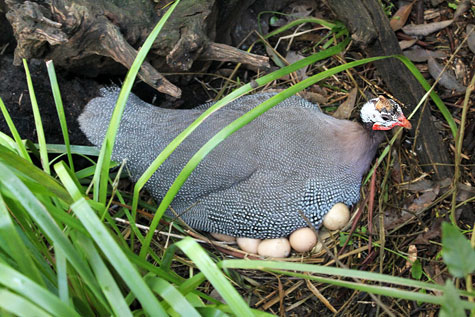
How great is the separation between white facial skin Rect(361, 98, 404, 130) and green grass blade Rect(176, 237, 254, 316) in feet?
4.04

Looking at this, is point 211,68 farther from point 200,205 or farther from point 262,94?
point 200,205

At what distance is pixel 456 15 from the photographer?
247 centimetres

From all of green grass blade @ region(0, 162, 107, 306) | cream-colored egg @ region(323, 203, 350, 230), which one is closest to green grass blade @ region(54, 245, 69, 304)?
green grass blade @ region(0, 162, 107, 306)

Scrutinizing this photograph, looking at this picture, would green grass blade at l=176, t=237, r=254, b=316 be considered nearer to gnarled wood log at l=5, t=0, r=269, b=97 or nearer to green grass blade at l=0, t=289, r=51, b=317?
green grass blade at l=0, t=289, r=51, b=317

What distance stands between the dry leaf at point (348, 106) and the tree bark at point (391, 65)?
0.19m

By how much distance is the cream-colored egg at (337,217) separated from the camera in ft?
7.28

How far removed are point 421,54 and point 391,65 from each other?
279 mm

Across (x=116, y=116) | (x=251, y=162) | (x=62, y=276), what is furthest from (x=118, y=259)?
(x=251, y=162)

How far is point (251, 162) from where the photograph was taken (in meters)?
2.18

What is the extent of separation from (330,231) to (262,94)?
2.34 feet

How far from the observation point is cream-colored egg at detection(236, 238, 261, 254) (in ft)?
7.28

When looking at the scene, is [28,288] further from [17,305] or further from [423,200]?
[423,200]

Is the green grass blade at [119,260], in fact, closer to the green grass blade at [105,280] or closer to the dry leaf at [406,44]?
the green grass blade at [105,280]

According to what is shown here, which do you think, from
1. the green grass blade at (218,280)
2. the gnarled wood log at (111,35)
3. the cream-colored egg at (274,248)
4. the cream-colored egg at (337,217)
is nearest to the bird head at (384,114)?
the cream-colored egg at (337,217)
